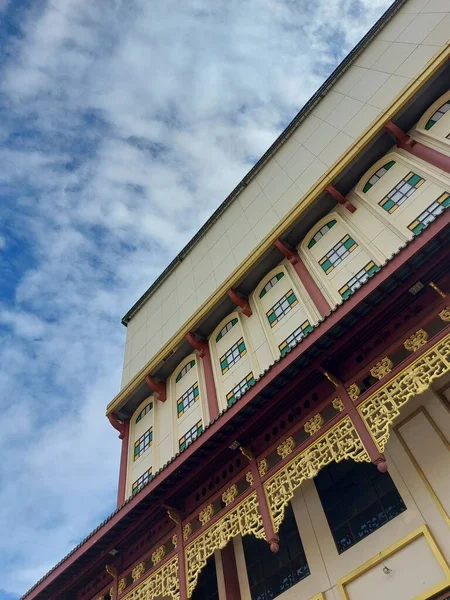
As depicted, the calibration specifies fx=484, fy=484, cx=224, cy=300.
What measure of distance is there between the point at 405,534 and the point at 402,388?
303cm

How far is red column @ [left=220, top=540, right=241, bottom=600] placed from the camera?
12.8m

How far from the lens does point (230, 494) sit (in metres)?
12.5

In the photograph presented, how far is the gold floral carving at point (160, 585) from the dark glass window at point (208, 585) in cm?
183

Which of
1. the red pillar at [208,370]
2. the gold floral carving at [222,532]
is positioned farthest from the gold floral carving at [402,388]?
the red pillar at [208,370]

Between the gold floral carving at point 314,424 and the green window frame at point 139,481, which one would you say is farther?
the green window frame at point 139,481

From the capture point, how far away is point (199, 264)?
27219 millimetres

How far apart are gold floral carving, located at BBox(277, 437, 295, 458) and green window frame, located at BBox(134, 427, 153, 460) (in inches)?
408

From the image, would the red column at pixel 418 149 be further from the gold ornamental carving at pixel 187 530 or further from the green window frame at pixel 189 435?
the gold ornamental carving at pixel 187 530

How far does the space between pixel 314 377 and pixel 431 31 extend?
17.1 m

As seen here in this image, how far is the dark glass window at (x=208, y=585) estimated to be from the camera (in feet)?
45.7

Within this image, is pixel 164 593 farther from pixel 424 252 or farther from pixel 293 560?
pixel 424 252

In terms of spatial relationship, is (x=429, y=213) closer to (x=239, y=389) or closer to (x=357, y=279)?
(x=357, y=279)

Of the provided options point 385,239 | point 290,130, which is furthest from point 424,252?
point 290,130

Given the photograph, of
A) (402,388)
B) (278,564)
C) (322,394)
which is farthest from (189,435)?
(402,388)
